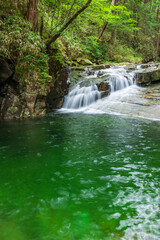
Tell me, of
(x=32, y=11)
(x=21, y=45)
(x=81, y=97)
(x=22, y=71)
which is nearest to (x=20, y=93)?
(x=22, y=71)

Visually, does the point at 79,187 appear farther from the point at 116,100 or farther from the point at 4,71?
the point at 116,100

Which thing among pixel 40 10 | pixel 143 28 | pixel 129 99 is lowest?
pixel 129 99

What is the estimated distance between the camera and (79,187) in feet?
9.27

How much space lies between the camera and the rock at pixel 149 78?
12664 mm

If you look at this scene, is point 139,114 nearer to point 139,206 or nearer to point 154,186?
point 154,186

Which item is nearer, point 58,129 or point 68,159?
point 68,159

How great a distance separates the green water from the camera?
201 centimetres

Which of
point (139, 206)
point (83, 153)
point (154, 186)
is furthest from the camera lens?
point (83, 153)

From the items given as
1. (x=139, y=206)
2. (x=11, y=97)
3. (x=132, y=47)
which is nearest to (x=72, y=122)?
(x=11, y=97)

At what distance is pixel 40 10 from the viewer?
8.62 metres

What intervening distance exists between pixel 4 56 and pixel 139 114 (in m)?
6.61

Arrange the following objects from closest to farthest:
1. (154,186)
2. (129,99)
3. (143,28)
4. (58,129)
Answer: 1. (154,186)
2. (58,129)
3. (129,99)
4. (143,28)

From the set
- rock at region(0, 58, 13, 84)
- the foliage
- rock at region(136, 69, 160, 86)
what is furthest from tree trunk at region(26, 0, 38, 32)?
rock at region(136, 69, 160, 86)

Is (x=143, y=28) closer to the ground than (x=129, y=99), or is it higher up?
higher up
